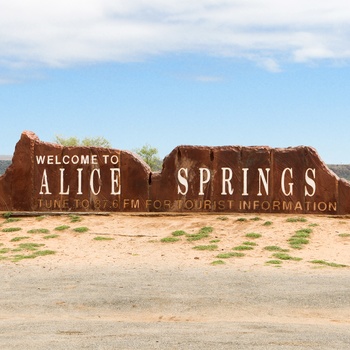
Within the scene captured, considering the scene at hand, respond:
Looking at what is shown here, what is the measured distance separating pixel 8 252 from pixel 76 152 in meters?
6.52

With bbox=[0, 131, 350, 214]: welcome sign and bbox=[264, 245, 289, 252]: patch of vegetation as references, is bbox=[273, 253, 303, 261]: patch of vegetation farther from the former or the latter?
bbox=[0, 131, 350, 214]: welcome sign

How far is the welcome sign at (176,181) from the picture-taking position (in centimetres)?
2495

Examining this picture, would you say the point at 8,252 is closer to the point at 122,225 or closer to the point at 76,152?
the point at 122,225

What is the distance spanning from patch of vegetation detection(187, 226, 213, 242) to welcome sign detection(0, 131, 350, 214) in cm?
230

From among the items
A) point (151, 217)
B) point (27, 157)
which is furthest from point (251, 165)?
point (27, 157)

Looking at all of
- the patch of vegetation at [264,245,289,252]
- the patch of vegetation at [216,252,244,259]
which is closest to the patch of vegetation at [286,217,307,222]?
the patch of vegetation at [264,245,289,252]

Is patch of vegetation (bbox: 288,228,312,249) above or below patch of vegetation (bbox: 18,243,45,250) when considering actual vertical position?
above

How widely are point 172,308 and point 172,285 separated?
6.12 ft

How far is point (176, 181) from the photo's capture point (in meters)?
25.7

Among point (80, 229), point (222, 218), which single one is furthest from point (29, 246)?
point (222, 218)

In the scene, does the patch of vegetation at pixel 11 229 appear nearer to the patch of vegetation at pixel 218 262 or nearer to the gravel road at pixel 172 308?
the gravel road at pixel 172 308

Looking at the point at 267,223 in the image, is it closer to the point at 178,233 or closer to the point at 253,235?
the point at 253,235

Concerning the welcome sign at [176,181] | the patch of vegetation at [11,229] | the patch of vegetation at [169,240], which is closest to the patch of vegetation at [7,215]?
the welcome sign at [176,181]

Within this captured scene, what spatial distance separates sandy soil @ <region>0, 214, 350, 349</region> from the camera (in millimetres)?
10703
